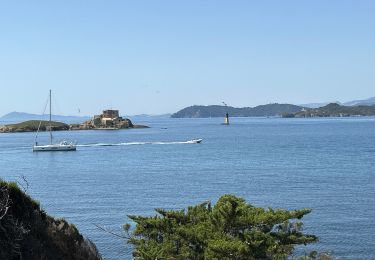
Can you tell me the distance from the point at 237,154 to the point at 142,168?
86.4ft

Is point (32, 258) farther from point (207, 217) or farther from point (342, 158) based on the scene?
point (342, 158)

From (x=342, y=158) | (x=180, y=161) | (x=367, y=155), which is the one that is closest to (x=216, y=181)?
(x=180, y=161)

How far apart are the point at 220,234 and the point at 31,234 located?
6.00 m

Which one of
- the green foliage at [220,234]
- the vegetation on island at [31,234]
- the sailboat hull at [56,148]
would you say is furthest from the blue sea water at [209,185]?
the sailboat hull at [56,148]

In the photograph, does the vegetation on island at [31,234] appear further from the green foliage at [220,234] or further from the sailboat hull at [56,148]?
the sailboat hull at [56,148]

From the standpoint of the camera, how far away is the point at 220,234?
53.0ft

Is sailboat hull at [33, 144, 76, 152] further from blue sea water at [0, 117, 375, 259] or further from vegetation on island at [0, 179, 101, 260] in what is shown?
vegetation on island at [0, 179, 101, 260]

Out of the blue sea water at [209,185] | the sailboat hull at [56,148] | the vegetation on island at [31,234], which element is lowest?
the blue sea water at [209,185]

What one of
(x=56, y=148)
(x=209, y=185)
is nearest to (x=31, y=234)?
(x=209, y=185)

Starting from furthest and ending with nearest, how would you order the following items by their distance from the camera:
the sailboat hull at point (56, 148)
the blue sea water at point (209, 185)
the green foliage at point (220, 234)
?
the sailboat hull at point (56, 148), the blue sea water at point (209, 185), the green foliage at point (220, 234)

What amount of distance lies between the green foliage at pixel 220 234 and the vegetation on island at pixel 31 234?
2.62 m

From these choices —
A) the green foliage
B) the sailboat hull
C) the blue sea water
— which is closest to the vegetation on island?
the green foliage

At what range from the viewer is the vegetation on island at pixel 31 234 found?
15.5m

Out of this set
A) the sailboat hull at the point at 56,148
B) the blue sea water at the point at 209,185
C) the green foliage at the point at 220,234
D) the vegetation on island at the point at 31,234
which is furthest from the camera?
the sailboat hull at the point at 56,148
